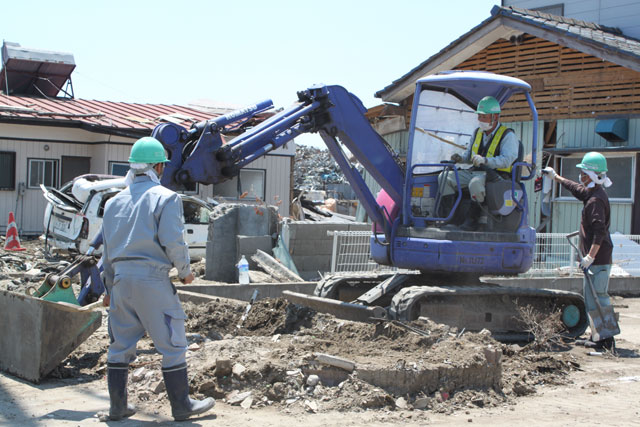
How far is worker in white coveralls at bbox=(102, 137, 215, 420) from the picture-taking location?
17.7 feet

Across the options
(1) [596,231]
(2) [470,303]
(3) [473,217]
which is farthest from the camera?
(2) [470,303]

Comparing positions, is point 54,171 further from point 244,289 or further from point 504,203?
point 504,203

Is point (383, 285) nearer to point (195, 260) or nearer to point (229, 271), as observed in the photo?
point (229, 271)

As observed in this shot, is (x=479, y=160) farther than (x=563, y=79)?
No

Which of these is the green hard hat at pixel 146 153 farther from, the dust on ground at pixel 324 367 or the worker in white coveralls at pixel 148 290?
the dust on ground at pixel 324 367

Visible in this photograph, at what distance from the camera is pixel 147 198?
18.2 ft

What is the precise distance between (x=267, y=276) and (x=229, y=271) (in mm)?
1039

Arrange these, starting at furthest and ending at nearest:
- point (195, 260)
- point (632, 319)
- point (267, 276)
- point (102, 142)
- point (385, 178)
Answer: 1. point (102, 142)
2. point (195, 260)
3. point (267, 276)
4. point (632, 319)
5. point (385, 178)

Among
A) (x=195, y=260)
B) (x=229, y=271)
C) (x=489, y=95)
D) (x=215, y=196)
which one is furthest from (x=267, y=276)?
(x=215, y=196)

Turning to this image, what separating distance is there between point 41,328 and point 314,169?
43323mm

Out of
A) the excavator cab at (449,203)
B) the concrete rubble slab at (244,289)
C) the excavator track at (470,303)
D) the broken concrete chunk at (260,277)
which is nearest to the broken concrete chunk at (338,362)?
the excavator track at (470,303)

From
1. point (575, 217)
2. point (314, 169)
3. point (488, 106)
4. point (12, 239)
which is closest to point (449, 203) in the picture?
point (488, 106)

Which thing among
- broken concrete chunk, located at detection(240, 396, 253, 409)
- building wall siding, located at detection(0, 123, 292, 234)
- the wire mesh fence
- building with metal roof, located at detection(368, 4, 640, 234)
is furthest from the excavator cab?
building wall siding, located at detection(0, 123, 292, 234)

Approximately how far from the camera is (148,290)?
5.38 meters
